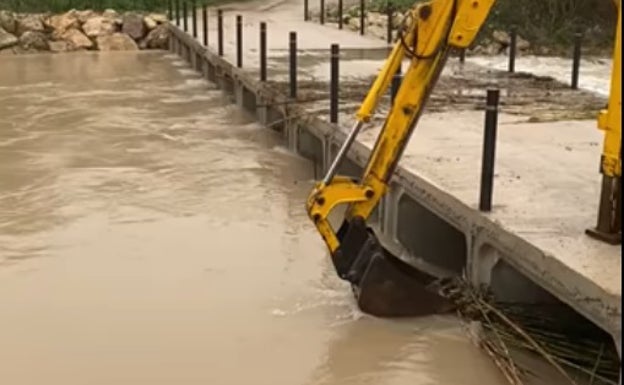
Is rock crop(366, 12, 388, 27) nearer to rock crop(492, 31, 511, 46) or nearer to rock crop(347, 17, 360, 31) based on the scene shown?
rock crop(347, 17, 360, 31)

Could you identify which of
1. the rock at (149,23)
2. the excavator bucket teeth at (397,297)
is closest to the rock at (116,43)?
the rock at (149,23)

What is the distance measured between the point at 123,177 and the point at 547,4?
14.5m

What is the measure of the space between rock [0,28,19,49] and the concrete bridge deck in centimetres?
1291

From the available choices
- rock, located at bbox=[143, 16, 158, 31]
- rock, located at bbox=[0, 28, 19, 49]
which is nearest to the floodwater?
rock, located at bbox=[0, 28, 19, 49]

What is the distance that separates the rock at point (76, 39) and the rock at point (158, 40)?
4.43 feet

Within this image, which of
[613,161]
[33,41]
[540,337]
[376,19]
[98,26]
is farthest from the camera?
[98,26]

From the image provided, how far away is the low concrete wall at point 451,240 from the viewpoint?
5.12 meters

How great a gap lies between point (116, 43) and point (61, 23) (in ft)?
5.62

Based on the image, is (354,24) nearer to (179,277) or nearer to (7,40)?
(7,40)

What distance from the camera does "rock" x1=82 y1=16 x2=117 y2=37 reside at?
24.2 metres

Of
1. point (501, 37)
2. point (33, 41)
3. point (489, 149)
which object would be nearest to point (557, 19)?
point (501, 37)

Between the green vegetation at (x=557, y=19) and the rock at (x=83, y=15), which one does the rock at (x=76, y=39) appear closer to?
the rock at (x=83, y=15)

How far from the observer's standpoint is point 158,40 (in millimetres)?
24391

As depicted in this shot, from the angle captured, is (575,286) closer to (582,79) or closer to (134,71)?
(582,79)
